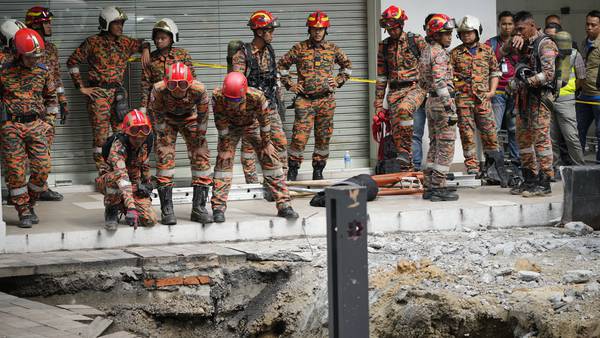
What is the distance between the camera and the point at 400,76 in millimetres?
14039

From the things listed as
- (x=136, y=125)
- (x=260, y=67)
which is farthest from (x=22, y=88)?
(x=260, y=67)

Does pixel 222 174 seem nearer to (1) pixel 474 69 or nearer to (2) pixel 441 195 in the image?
(2) pixel 441 195

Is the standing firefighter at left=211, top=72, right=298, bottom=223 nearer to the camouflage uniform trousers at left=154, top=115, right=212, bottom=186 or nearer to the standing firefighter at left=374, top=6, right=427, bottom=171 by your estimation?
the camouflage uniform trousers at left=154, top=115, right=212, bottom=186

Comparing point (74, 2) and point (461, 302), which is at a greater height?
point (74, 2)

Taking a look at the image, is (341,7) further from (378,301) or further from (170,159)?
(378,301)

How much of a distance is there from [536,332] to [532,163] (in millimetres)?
4888

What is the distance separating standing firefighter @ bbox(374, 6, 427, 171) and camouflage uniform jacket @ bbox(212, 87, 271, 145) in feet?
10.4

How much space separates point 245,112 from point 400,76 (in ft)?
11.6

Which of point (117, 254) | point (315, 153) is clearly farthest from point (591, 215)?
point (117, 254)

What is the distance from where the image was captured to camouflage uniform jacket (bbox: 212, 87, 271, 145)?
11.1m

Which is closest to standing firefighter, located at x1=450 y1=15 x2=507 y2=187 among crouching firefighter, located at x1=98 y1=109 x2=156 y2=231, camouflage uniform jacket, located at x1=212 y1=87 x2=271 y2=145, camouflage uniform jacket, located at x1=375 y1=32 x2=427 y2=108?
camouflage uniform jacket, located at x1=375 y1=32 x2=427 y2=108

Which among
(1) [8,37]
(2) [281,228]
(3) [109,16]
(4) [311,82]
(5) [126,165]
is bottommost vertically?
(2) [281,228]

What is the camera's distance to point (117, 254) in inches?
400

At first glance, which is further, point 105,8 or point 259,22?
point 105,8
